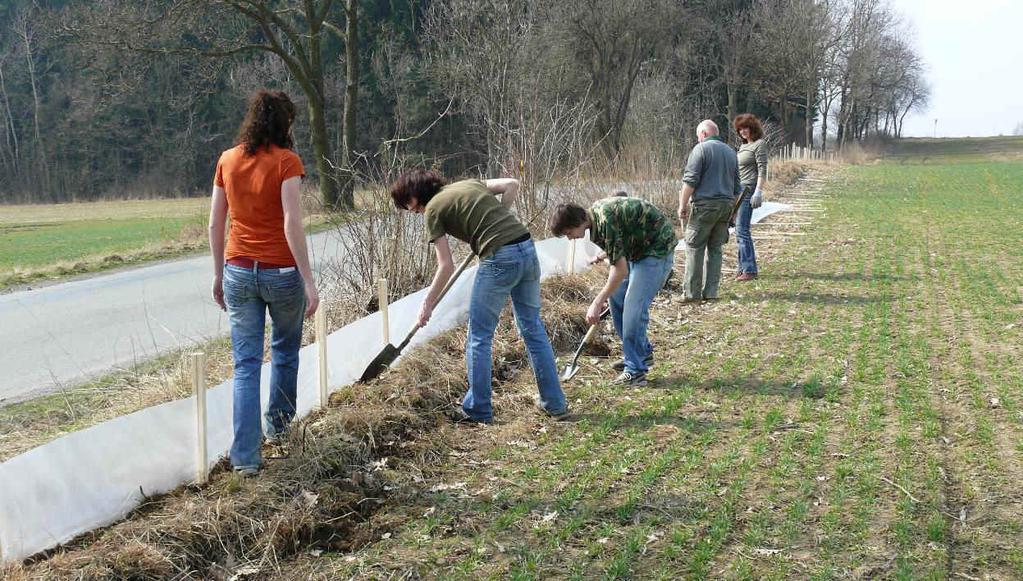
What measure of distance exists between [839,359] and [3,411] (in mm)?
6356

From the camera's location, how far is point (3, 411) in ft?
21.7

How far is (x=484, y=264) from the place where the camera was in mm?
5594

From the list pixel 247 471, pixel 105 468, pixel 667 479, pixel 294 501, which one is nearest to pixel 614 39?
pixel 667 479

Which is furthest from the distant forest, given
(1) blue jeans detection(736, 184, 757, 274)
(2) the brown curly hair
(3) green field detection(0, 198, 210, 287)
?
(2) the brown curly hair

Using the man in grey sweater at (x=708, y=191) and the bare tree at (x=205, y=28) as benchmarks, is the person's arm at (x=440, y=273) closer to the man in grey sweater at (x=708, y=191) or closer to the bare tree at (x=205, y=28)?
the man in grey sweater at (x=708, y=191)

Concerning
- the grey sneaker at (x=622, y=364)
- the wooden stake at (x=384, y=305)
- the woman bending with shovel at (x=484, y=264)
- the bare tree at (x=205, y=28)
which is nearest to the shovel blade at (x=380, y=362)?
the wooden stake at (x=384, y=305)

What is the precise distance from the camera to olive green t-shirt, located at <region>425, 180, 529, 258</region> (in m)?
5.39

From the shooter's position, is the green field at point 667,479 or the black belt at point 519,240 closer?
the green field at point 667,479

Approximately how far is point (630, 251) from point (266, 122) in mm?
2873

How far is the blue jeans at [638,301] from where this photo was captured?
6488 mm

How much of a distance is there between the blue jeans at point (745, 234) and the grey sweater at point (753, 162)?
10 cm

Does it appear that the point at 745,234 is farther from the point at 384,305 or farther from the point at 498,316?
the point at 498,316

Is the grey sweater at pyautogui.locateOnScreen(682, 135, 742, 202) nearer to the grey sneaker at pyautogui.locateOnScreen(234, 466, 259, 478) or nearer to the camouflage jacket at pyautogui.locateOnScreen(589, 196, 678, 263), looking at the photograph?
the camouflage jacket at pyautogui.locateOnScreen(589, 196, 678, 263)

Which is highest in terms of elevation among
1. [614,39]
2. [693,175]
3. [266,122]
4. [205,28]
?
[614,39]
